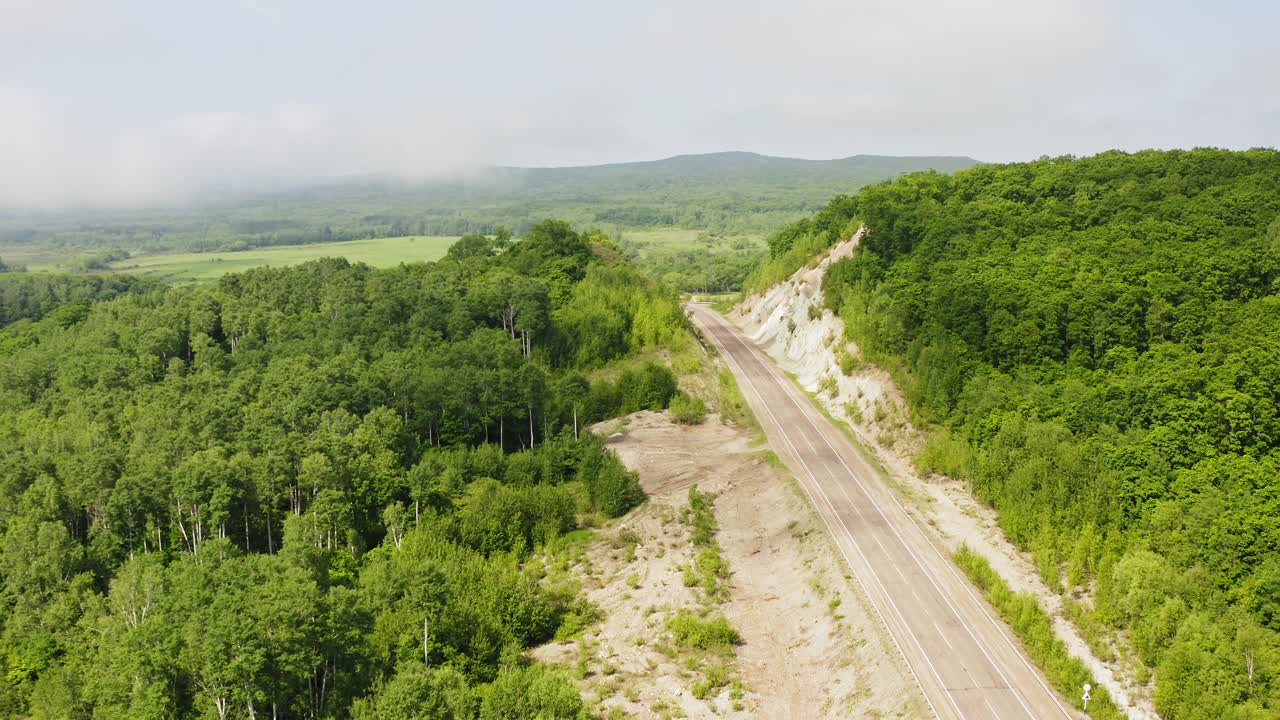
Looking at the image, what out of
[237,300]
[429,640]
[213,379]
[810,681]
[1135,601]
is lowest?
[810,681]

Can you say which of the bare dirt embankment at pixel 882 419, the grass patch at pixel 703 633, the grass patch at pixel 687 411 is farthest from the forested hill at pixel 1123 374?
the grass patch at pixel 703 633

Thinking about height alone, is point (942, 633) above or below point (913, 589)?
below

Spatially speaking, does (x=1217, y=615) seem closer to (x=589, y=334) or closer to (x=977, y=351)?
(x=977, y=351)

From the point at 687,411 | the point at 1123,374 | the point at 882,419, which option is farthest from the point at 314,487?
the point at 1123,374

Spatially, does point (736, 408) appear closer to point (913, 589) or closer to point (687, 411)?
point (687, 411)

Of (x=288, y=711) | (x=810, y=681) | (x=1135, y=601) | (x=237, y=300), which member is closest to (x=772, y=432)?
(x=810, y=681)

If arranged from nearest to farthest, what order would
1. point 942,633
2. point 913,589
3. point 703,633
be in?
point 942,633, point 703,633, point 913,589
